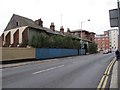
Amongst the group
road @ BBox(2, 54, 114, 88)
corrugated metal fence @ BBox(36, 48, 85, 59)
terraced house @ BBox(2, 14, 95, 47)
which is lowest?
road @ BBox(2, 54, 114, 88)

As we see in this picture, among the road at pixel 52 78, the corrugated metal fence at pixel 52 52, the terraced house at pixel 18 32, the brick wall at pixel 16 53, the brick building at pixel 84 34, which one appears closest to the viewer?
the road at pixel 52 78

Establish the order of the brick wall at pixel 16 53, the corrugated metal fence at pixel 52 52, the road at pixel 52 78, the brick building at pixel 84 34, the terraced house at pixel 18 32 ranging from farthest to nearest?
the brick building at pixel 84 34 < the terraced house at pixel 18 32 < the corrugated metal fence at pixel 52 52 < the brick wall at pixel 16 53 < the road at pixel 52 78

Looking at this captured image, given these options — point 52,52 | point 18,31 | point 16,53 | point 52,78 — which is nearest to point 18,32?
point 18,31

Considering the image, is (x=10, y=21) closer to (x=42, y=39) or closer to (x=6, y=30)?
(x=6, y=30)

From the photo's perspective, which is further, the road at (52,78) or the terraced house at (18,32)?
the terraced house at (18,32)

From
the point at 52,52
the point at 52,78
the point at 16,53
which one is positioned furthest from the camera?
the point at 52,52

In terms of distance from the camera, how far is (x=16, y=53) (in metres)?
31.0

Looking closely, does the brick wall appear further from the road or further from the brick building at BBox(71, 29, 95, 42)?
the brick building at BBox(71, 29, 95, 42)

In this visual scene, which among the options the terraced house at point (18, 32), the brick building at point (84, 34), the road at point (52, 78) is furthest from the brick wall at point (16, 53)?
the brick building at point (84, 34)

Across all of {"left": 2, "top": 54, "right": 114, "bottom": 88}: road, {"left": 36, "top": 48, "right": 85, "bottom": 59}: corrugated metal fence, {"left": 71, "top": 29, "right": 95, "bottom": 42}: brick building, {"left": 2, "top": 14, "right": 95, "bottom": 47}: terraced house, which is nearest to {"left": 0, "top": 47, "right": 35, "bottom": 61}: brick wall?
{"left": 36, "top": 48, "right": 85, "bottom": 59}: corrugated metal fence

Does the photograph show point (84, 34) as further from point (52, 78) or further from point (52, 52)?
point (52, 78)

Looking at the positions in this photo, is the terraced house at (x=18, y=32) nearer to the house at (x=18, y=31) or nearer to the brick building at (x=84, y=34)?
the house at (x=18, y=31)

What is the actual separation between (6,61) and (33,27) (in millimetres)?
26359

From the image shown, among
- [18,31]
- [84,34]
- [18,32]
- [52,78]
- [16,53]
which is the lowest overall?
[52,78]
